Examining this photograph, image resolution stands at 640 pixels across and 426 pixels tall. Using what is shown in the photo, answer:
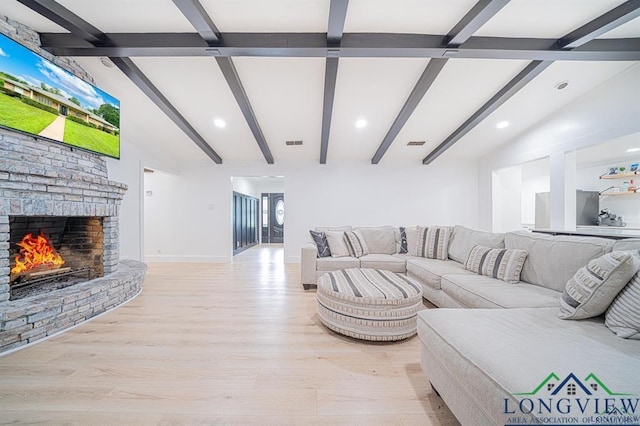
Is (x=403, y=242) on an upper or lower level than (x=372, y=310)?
upper

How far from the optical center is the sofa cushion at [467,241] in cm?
274

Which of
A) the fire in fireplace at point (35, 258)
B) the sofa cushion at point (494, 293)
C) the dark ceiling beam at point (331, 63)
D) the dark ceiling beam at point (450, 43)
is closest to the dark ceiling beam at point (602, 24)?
the dark ceiling beam at point (450, 43)

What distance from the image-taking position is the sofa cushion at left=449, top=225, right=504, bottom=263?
274 centimetres

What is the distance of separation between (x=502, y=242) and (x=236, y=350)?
9.67 feet

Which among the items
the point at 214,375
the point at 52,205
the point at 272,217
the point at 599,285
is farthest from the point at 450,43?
the point at 272,217

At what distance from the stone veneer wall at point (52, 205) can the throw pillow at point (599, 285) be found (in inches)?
153

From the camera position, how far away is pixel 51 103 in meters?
2.37

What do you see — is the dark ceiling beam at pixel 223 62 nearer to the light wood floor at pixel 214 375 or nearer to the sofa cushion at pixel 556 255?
the light wood floor at pixel 214 375

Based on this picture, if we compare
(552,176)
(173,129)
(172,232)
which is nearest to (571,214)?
(552,176)

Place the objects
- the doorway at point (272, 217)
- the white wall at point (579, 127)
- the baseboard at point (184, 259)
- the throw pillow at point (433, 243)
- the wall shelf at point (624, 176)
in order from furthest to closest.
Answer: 1. the doorway at point (272, 217)
2. the baseboard at point (184, 259)
3. the wall shelf at point (624, 176)
4. the throw pillow at point (433, 243)
5. the white wall at point (579, 127)

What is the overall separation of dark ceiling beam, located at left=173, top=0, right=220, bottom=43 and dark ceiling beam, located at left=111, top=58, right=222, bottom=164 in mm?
1172

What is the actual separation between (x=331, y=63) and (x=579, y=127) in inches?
149

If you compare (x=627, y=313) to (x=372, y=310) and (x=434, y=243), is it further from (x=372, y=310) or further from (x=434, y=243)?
(x=434, y=243)

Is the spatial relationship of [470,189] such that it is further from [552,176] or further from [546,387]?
[546,387]
